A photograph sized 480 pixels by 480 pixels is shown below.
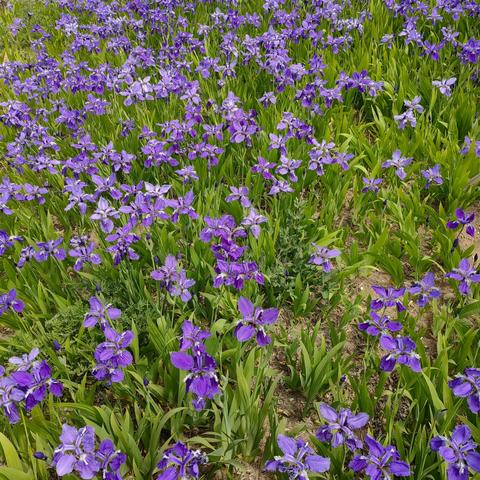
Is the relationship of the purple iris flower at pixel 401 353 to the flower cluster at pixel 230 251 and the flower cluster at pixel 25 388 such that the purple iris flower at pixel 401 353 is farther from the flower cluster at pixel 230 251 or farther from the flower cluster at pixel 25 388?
the flower cluster at pixel 25 388

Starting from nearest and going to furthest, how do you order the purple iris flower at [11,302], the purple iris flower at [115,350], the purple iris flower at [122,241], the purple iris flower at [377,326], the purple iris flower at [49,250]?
the purple iris flower at [115,350]
the purple iris flower at [377,326]
the purple iris flower at [11,302]
the purple iris flower at [122,241]
the purple iris flower at [49,250]

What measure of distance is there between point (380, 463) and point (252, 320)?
700 millimetres

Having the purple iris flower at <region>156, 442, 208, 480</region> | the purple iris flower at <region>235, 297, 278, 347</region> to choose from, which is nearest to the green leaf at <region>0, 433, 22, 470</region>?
the purple iris flower at <region>156, 442, 208, 480</region>

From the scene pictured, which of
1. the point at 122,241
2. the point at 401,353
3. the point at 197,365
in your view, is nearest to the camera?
the point at 197,365

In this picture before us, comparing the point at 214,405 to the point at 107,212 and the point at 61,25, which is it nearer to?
the point at 107,212

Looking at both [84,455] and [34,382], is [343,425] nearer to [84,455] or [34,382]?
[84,455]

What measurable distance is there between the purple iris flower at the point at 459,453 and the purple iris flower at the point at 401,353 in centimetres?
34

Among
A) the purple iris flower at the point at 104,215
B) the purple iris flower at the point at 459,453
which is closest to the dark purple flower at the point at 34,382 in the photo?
the purple iris flower at the point at 104,215

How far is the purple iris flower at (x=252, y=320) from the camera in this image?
5.97 feet

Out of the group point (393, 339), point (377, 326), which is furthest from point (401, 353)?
point (377, 326)

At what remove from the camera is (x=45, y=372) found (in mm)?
1889

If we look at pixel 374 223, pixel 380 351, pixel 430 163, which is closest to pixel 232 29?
pixel 430 163

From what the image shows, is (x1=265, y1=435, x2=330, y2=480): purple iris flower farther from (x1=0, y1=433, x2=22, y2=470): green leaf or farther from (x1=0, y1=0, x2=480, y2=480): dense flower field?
(x1=0, y1=433, x2=22, y2=470): green leaf

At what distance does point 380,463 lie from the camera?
1.65 meters
